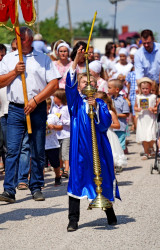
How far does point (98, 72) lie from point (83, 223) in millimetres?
5136

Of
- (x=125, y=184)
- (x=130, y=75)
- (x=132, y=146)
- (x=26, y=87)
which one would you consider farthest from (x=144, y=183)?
(x=130, y=75)

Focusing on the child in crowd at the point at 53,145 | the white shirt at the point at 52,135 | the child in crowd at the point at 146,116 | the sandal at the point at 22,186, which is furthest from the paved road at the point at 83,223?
the child in crowd at the point at 146,116

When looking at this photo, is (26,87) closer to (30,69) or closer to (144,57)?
(30,69)

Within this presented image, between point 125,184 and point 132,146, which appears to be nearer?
point 125,184

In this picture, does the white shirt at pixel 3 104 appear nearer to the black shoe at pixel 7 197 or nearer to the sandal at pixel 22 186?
the sandal at pixel 22 186

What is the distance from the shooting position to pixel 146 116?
13148 mm

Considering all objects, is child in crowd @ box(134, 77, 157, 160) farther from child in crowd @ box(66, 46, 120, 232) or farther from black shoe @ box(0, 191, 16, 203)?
child in crowd @ box(66, 46, 120, 232)

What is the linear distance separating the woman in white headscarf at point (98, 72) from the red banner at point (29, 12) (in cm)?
302

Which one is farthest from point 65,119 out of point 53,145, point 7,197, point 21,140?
point 7,197

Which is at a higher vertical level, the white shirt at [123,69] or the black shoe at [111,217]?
the white shirt at [123,69]

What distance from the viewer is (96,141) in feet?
21.8

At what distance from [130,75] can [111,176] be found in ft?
32.7

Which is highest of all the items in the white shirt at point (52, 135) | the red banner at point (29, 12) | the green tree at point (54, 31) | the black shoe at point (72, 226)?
the green tree at point (54, 31)

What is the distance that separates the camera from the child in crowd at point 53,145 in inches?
397
